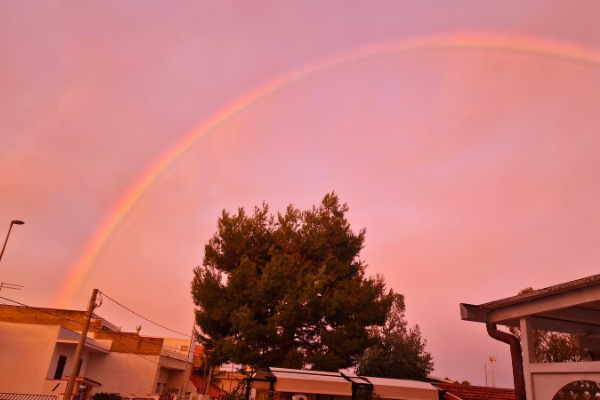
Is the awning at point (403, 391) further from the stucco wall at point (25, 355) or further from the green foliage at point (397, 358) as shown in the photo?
the stucco wall at point (25, 355)

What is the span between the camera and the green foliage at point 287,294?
18078 mm

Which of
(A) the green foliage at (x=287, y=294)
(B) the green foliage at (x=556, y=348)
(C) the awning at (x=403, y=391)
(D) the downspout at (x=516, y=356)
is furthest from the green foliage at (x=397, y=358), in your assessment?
(D) the downspout at (x=516, y=356)

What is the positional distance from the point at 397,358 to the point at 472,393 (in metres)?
6.95

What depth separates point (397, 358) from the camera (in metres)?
22.0

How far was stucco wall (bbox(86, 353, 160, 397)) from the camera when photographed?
3203 cm

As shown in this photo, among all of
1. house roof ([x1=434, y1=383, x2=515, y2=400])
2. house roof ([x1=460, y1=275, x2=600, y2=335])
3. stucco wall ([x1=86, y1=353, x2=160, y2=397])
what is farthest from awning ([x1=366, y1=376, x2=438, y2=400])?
stucco wall ([x1=86, y1=353, x2=160, y2=397])

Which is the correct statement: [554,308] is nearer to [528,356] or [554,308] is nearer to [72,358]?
[528,356]

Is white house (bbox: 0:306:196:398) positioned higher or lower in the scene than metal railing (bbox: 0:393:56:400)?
higher

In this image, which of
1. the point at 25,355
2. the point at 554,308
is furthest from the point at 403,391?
the point at 25,355

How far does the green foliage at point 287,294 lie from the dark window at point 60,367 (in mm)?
13081

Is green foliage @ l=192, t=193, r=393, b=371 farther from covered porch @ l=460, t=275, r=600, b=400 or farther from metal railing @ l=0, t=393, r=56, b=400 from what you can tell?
covered porch @ l=460, t=275, r=600, b=400

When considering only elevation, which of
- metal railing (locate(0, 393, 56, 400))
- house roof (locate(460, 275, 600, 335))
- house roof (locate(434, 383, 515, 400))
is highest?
house roof (locate(460, 275, 600, 335))

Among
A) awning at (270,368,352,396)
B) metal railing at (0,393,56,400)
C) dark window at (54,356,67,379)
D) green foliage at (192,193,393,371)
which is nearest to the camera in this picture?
awning at (270,368,352,396)

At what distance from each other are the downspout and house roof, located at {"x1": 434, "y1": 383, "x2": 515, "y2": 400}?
813 centimetres
